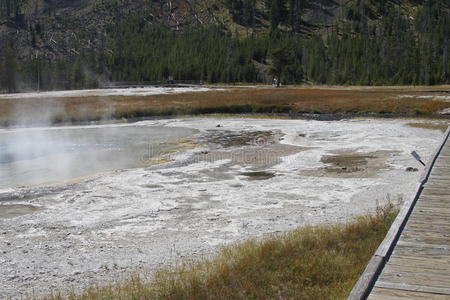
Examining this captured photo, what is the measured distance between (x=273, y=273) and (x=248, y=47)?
136m

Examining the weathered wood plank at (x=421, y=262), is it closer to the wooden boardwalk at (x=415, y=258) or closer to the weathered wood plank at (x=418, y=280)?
the wooden boardwalk at (x=415, y=258)

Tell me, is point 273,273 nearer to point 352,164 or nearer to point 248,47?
point 352,164

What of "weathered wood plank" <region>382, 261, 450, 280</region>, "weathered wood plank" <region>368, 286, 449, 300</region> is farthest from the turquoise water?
"weathered wood plank" <region>368, 286, 449, 300</region>

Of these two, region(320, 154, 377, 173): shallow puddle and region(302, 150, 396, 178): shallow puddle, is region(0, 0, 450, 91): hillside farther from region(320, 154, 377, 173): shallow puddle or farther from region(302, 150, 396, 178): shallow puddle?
region(320, 154, 377, 173): shallow puddle

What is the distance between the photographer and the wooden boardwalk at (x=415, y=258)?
19.5 feet

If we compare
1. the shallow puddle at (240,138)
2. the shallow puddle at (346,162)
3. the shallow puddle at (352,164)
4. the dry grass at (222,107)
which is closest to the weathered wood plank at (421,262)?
the shallow puddle at (352,164)

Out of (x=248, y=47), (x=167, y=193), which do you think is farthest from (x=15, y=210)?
(x=248, y=47)

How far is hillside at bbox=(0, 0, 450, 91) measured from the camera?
11288cm

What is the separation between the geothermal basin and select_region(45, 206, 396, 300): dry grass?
1.26 m

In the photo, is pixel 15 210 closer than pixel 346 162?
Yes

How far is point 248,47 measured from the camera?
461ft

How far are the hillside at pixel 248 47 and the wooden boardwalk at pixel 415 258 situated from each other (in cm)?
9092

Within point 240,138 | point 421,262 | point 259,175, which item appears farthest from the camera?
point 240,138

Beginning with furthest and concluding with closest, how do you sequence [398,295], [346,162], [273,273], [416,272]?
[346,162] → [273,273] → [416,272] → [398,295]
